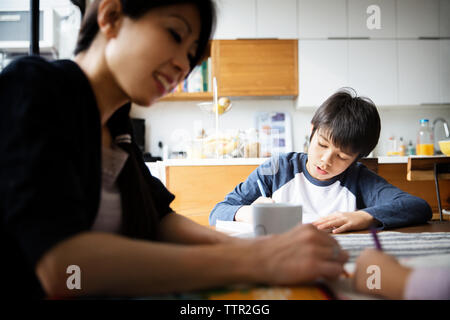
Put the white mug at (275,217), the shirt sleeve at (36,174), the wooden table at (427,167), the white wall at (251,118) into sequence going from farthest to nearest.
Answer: the white wall at (251,118), the wooden table at (427,167), the white mug at (275,217), the shirt sleeve at (36,174)

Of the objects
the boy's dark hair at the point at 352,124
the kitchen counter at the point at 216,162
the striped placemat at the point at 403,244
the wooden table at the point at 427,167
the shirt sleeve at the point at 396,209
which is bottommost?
the striped placemat at the point at 403,244

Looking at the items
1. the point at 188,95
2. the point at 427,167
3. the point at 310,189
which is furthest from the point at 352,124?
the point at 188,95

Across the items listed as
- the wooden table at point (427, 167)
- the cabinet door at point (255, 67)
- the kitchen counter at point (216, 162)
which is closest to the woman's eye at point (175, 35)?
the wooden table at point (427, 167)

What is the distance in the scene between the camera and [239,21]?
316 centimetres

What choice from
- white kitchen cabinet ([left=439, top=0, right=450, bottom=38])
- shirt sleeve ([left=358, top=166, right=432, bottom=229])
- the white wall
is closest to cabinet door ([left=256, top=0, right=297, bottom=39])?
the white wall

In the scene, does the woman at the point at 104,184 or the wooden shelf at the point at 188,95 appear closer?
the woman at the point at 104,184

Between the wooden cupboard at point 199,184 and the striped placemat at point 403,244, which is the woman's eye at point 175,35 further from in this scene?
the wooden cupboard at point 199,184

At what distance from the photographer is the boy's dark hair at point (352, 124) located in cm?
112

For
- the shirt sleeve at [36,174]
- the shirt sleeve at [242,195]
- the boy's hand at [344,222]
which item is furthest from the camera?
the shirt sleeve at [242,195]

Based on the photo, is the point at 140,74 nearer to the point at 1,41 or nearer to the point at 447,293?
the point at 447,293

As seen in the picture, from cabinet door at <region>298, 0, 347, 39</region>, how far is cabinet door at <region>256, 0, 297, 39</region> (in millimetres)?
67

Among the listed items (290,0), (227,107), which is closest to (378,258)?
(227,107)

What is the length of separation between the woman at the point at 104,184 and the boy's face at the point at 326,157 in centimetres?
73

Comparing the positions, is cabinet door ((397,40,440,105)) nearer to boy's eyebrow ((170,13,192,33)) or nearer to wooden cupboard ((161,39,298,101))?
→ wooden cupboard ((161,39,298,101))
